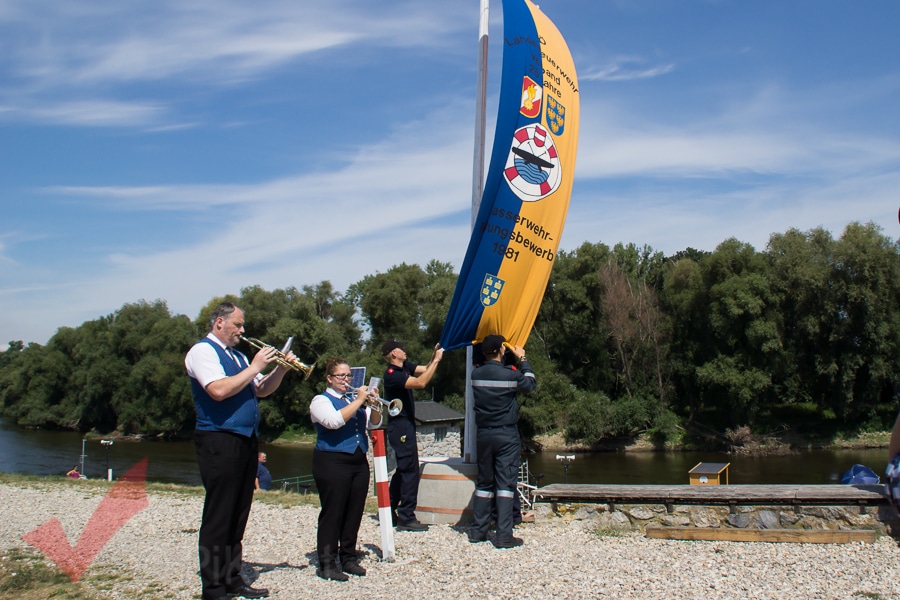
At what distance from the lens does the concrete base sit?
716cm

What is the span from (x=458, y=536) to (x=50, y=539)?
3.79 metres

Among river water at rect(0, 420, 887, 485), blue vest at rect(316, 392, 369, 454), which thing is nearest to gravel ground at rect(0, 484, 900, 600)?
blue vest at rect(316, 392, 369, 454)

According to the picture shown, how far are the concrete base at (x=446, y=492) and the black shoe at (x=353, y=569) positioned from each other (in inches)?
73.7

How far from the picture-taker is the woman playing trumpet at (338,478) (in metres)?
5.33

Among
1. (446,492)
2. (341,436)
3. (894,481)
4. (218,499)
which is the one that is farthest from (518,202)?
(894,481)

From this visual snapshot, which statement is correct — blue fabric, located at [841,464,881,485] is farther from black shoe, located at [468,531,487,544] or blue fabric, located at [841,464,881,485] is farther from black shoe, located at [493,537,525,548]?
black shoe, located at [468,531,487,544]

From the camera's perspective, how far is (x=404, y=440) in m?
A: 7.11

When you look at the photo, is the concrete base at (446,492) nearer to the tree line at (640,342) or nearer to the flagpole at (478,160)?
the flagpole at (478,160)

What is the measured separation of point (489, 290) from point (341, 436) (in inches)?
98.8

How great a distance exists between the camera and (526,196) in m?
7.42

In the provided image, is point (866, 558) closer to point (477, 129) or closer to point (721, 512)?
point (721, 512)

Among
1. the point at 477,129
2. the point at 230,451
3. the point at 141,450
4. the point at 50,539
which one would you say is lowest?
the point at 141,450

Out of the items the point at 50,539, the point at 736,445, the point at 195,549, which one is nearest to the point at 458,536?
the point at 195,549

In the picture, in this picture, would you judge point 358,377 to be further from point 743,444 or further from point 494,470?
point 743,444
